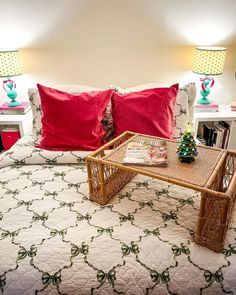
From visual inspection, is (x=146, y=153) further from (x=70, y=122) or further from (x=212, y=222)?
(x=70, y=122)

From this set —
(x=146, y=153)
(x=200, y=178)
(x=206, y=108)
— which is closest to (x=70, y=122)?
(x=146, y=153)

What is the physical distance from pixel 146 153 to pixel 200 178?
275 millimetres

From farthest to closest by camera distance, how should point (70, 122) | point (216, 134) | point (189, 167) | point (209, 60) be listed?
1. point (216, 134)
2. point (209, 60)
3. point (70, 122)
4. point (189, 167)

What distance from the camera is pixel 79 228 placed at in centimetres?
101

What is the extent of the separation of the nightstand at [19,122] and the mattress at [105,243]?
76cm

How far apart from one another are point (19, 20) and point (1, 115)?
0.79 m

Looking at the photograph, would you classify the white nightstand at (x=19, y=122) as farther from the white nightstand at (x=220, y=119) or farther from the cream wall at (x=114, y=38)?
the white nightstand at (x=220, y=119)

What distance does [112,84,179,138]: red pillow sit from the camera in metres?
1.58

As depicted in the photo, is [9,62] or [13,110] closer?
[9,62]

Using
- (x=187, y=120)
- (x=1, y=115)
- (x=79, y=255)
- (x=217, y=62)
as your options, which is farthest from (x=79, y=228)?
(x=217, y=62)

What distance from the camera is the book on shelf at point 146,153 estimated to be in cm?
107

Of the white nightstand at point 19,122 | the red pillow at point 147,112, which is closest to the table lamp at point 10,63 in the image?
the white nightstand at point 19,122

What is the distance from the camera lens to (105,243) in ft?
→ 3.06

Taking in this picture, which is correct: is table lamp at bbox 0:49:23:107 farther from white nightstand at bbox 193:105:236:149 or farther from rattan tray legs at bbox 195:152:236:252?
rattan tray legs at bbox 195:152:236:252
